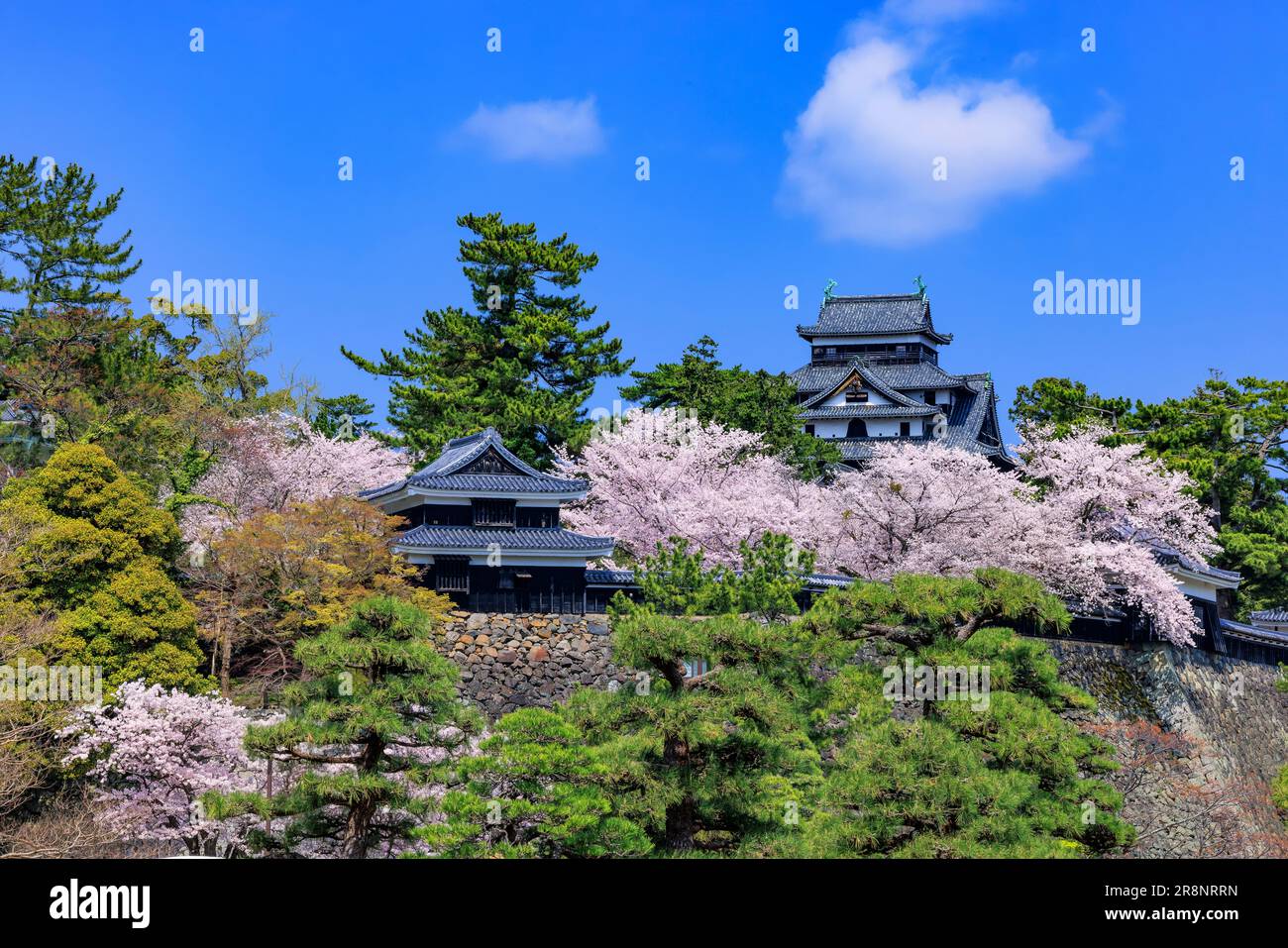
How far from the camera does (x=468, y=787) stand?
1573 cm

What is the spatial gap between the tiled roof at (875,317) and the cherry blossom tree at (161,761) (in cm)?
4247

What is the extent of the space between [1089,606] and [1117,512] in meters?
4.03

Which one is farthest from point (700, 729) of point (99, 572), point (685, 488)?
point (685, 488)

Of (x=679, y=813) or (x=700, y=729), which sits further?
(x=679, y=813)

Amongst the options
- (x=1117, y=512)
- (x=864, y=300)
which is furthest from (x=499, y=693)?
(x=864, y=300)

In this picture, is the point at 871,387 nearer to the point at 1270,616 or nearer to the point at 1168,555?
the point at 1270,616

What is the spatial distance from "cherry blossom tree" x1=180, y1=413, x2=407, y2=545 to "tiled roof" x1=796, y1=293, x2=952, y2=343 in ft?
82.8

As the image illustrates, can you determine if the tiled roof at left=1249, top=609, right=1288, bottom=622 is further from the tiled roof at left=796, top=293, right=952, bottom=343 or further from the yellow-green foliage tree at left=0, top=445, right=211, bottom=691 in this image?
the yellow-green foliage tree at left=0, top=445, right=211, bottom=691

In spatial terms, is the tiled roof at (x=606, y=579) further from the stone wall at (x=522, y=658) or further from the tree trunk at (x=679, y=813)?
the tree trunk at (x=679, y=813)

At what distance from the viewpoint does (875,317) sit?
2331 inches

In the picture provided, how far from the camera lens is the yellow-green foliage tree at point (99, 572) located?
21625 mm

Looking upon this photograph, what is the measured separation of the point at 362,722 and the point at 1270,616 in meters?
33.2
